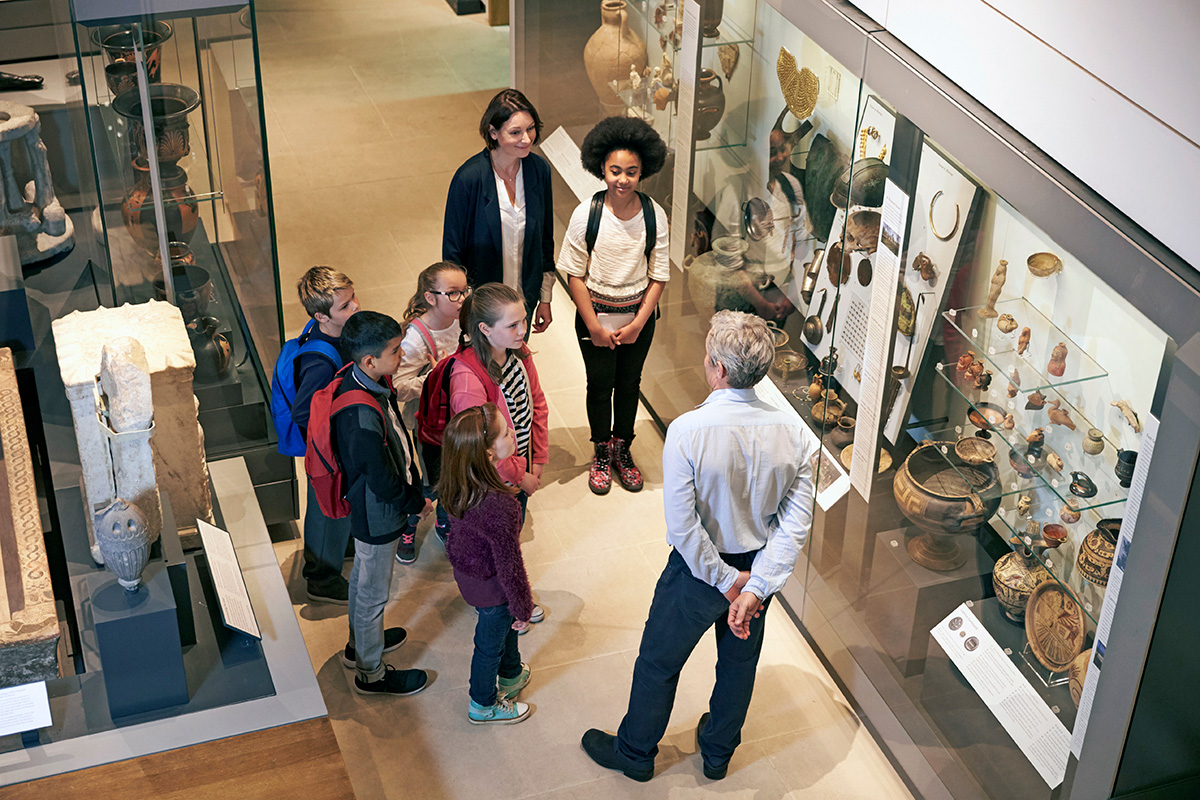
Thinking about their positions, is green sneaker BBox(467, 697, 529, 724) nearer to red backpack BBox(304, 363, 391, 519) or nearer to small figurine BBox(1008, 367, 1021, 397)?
red backpack BBox(304, 363, 391, 519)

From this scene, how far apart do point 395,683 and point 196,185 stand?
6.91 ft

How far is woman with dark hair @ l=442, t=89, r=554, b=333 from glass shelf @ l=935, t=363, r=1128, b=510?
2026 millimetres

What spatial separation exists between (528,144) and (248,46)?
3.80ft

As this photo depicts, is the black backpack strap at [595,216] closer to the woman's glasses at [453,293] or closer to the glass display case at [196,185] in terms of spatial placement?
the woman's glasses at [453,293]

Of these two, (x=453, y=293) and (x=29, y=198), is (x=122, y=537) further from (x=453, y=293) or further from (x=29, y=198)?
(x=29, y=198)

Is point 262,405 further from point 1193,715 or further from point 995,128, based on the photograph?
point 1193,715

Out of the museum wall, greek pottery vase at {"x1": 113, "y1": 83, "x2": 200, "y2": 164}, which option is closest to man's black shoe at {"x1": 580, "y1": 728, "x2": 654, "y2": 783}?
the museum wall

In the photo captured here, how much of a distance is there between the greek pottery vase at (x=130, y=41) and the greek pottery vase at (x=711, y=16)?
84.2 inches

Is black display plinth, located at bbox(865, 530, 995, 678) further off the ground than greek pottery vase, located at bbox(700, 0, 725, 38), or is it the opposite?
greek pottery vase, located at bbox(700, 0, 725, 38)

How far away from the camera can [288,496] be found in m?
5.29

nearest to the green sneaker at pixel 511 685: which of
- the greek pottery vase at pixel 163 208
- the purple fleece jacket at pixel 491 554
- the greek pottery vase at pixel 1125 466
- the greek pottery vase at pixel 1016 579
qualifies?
the purple fleece jacket at pixel 491 554

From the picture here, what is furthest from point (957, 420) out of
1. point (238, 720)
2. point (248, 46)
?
point (248, 46)

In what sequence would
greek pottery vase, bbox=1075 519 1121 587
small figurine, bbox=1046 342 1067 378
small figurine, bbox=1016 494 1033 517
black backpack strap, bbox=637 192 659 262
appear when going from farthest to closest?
black backpack strap, bbox=637 192 659 262 → small figurine, bbox=1016 494 1033 517 → small figurine, bbox=1046 342 1067 378 → greek pottery vase, bbox=1075 519 1121 587

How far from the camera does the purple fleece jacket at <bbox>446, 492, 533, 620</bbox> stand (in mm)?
3723
